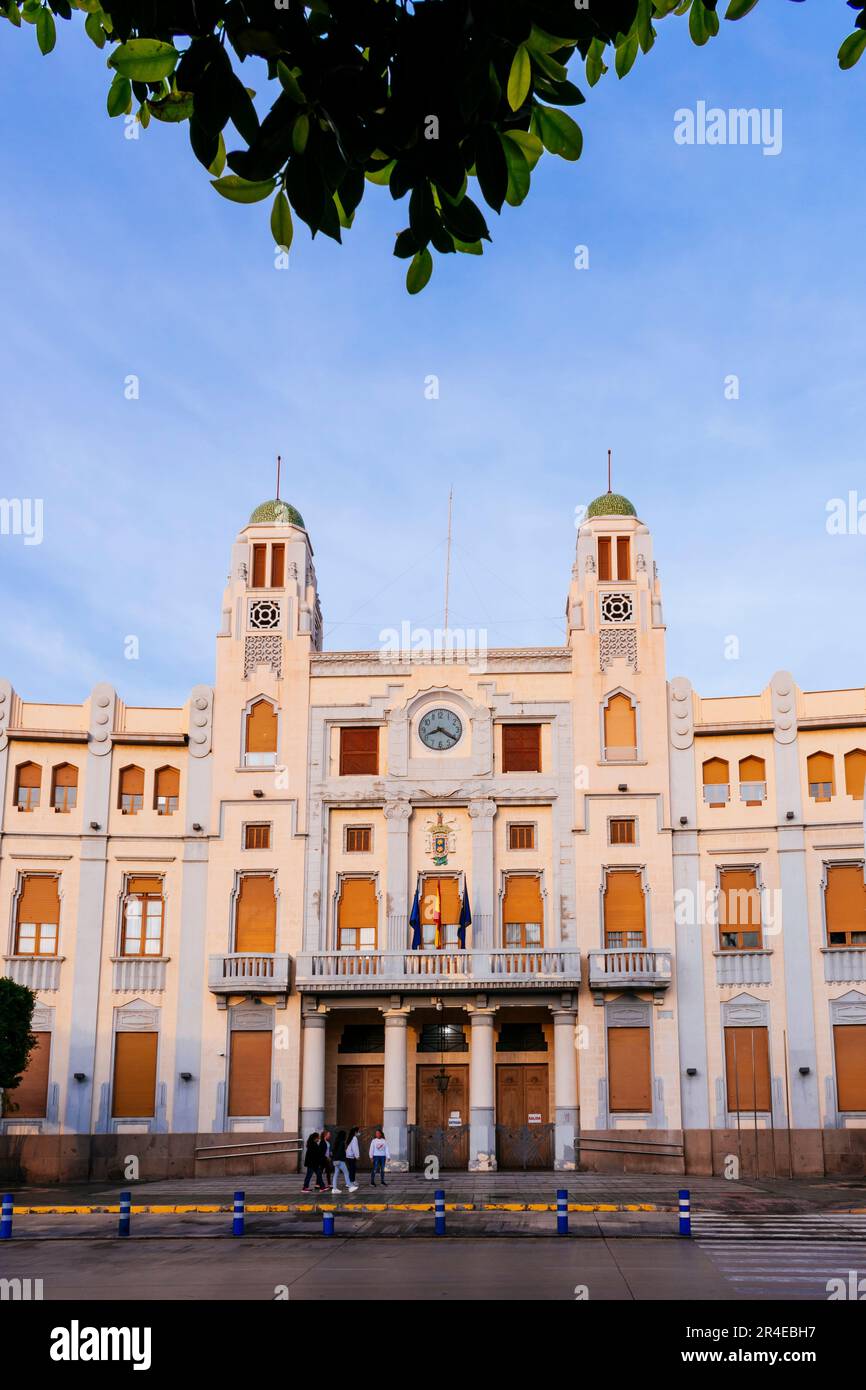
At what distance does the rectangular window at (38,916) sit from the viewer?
45.1 m

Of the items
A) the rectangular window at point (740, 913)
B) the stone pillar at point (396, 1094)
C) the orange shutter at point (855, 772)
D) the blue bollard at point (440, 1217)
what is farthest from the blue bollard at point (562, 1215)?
the orange shutter at point (855, 772)

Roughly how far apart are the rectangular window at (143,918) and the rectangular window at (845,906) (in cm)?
2210

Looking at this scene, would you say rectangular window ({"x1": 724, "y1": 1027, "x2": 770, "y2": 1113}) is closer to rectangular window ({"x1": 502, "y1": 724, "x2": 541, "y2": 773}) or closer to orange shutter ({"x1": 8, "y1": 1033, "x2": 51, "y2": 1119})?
rectangular window ({"x1": 502, "y1": 724, "x2": 541, "y2": 773})

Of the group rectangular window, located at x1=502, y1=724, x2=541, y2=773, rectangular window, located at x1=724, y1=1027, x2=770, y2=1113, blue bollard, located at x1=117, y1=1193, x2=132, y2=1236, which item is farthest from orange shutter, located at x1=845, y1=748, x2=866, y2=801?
blue bollard, located at x1=117, y1=1193, x2=132, y2=1236

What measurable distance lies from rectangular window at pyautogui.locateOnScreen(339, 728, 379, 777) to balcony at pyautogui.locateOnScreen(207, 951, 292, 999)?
22.5 ft

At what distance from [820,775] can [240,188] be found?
137 ft

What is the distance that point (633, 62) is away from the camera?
651 cm

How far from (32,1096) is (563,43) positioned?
43.2 metres

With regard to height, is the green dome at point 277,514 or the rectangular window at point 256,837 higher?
the green dome at point 277,514

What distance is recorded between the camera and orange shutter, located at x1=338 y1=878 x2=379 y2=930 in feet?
149

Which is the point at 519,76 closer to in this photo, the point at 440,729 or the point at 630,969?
the point at 630,969

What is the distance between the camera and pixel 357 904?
150 ft

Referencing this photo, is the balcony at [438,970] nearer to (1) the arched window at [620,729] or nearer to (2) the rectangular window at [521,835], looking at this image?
(2) the rectangular window at [521,835]
